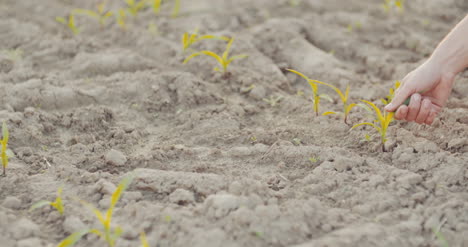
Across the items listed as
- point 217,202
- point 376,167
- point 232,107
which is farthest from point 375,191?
point 232,107

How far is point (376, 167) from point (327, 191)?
30cm

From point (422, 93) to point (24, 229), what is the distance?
195 cm

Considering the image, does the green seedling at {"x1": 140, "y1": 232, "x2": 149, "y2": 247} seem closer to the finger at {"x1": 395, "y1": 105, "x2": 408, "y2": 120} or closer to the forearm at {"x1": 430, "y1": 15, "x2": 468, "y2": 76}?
the finger at {"x1": 395, "y1": 105, "x2": 408, "y2": 120}

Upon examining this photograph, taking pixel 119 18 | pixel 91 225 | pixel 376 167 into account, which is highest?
pixel 119 18

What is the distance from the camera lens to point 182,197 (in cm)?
198

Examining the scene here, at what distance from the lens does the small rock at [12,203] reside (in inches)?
76.1

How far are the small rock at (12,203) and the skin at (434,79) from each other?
176cm

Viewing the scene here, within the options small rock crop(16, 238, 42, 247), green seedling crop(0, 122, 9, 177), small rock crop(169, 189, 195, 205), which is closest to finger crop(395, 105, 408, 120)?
small rock crop(169, 189, 195, 205)

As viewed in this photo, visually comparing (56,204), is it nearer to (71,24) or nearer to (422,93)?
(422,93)

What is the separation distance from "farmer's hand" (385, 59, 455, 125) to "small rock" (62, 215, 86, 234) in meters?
1.53

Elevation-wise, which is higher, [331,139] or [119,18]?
[119,18]

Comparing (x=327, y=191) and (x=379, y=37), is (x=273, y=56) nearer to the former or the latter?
(x=379, y=37)

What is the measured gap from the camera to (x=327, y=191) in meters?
2.08

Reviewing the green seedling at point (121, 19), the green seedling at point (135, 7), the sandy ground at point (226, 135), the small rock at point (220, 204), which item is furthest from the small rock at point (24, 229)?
the green seedling at point (135, 7)
